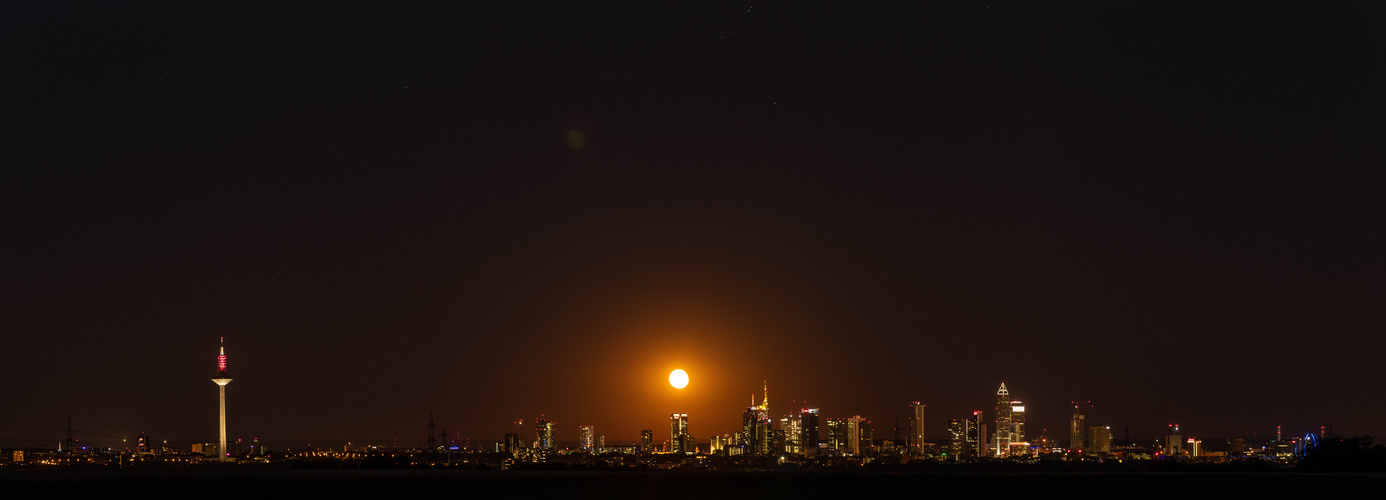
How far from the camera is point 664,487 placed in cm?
5566

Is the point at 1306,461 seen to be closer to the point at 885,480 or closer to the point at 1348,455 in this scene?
the point at 1348,455

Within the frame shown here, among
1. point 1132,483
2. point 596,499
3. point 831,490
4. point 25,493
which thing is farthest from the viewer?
point 1132,483

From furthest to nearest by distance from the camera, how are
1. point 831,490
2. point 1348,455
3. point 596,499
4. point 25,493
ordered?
point 1348,455 < point 831,490 < point 25,493 < point 596,499

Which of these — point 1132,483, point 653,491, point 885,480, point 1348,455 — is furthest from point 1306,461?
point 653,491

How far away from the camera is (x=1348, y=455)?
100312mm

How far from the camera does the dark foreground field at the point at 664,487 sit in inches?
2002

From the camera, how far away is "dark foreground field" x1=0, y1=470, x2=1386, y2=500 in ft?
167

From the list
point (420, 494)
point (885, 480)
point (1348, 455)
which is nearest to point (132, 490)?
point (420, 494)

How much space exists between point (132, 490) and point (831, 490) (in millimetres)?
32449

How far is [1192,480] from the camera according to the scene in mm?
66562

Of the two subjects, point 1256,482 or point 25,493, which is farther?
point 1256,482

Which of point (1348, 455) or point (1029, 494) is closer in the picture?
point (1029, 494)

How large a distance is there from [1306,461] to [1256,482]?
4643 centimetres

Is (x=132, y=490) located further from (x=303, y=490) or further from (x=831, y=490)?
(x=831, y=490)
